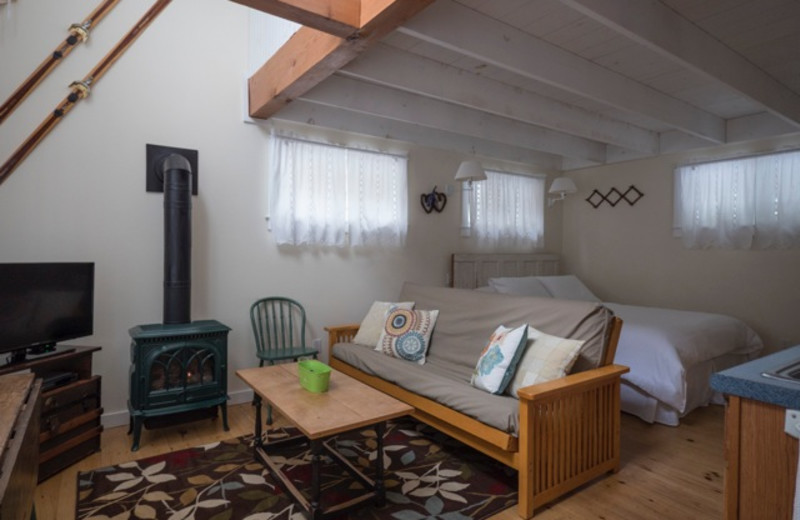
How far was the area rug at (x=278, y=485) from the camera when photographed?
194cm

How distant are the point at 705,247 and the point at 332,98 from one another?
3.93m

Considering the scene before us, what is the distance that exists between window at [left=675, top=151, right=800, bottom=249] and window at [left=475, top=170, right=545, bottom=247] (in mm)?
1463

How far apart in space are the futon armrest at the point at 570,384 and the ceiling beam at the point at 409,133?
273cm

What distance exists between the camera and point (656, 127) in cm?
441

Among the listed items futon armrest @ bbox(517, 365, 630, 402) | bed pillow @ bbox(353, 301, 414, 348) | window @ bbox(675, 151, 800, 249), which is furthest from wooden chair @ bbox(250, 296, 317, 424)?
window @ bbox(675, 151, 800, 249)

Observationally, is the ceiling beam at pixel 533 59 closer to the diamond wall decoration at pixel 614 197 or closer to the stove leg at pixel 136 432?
the diamond wall decoration at pixel 614 197

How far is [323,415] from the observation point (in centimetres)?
186

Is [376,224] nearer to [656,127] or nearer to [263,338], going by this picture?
[263,338]

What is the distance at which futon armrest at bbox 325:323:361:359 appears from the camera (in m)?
3.47

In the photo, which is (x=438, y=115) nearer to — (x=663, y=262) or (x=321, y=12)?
(x=321, y=12)

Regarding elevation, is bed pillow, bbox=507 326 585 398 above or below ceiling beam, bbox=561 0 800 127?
below

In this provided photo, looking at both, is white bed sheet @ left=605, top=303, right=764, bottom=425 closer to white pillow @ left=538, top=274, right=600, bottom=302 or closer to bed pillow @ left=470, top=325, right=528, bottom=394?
white pillow @ left=538, top=274, right=600, bottom=302

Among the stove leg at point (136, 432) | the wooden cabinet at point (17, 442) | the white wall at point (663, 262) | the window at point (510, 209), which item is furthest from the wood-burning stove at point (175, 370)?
the white wall at point (663, 262)

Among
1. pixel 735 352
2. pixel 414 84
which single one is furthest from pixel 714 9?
pixel 735 352
